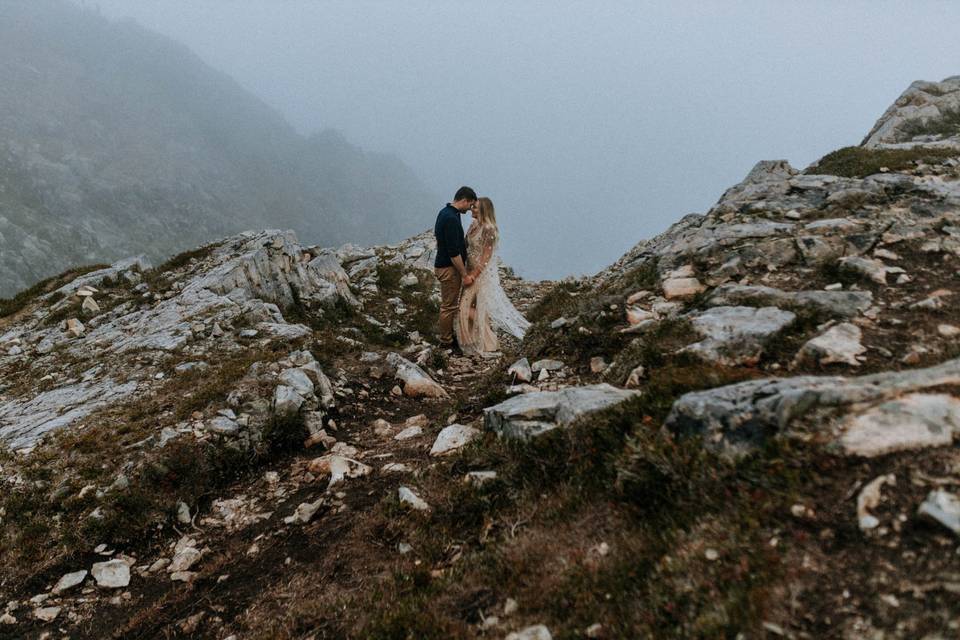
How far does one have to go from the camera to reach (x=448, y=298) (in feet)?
44.7

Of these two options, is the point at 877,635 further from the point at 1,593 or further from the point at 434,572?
the point at 1,593

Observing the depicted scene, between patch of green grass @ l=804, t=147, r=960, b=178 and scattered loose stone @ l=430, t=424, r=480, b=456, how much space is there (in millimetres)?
13577

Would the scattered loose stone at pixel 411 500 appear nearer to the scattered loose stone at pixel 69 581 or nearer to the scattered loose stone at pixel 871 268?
the scattered loose stone at pixel 69 581

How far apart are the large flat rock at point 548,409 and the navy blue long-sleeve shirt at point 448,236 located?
6740 mm

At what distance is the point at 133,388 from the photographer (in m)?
9.52

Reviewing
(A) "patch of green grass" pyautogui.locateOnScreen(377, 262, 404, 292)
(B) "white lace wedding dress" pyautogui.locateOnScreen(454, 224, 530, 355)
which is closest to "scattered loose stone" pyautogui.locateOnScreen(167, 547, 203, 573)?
(B) "white lace wedding dress" pyautogui.locateOnScreen(454, 224, 530, 355)

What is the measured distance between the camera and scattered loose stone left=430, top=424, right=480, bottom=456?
260 inches

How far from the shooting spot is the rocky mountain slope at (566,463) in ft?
9.78

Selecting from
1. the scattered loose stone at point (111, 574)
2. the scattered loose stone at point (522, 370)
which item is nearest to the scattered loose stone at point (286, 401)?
the scattered loose stone at point (111, 574)

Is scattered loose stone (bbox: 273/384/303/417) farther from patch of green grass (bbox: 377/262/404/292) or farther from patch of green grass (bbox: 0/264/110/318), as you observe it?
patch of green grass (bbox: 0/264/110/318)

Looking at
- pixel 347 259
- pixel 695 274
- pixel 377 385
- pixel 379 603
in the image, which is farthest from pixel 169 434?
pixel 347 259

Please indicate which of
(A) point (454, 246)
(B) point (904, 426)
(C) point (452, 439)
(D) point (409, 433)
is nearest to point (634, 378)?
(C) point (452, 439)

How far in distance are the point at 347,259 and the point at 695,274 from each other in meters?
20.0

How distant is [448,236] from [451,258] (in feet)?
2.07
